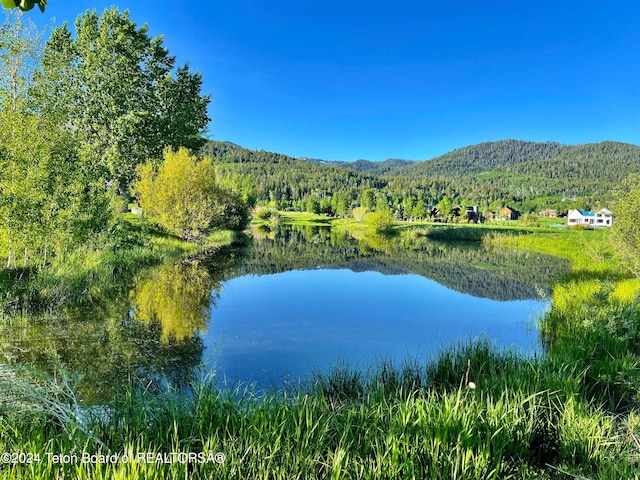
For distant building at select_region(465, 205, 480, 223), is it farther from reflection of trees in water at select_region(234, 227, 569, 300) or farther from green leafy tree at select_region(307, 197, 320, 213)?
reflection of trees in water at select_region(234, 227, 569, 300)

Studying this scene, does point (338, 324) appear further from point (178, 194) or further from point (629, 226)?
point (178, 194)

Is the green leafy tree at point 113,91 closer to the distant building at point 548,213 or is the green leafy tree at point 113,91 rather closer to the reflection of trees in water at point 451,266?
the reflection of trees in water at point 451,266

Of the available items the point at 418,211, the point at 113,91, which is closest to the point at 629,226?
the point at 113,91

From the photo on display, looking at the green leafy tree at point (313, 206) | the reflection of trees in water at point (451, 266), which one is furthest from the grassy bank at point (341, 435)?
the green leafy tree at point (313, 206)

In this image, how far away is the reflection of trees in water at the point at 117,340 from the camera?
273 inches

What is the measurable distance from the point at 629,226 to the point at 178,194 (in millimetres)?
26453

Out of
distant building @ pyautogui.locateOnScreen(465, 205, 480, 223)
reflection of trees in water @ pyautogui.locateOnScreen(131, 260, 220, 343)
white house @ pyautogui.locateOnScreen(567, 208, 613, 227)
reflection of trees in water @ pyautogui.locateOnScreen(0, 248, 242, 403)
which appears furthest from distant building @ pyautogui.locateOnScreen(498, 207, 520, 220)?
reflection of trees in water @ pyautogui.locateOnScreen(0, 248, 242, 403)

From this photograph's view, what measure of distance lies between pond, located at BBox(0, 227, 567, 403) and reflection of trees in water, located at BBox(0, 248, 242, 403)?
3cm

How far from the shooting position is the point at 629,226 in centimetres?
1321

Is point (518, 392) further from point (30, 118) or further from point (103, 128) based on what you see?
point (103, 128)

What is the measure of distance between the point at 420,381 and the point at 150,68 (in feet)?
115

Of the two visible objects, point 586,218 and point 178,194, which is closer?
point 178,194

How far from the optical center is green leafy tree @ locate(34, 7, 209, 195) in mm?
A: 27750

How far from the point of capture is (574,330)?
8.27m
